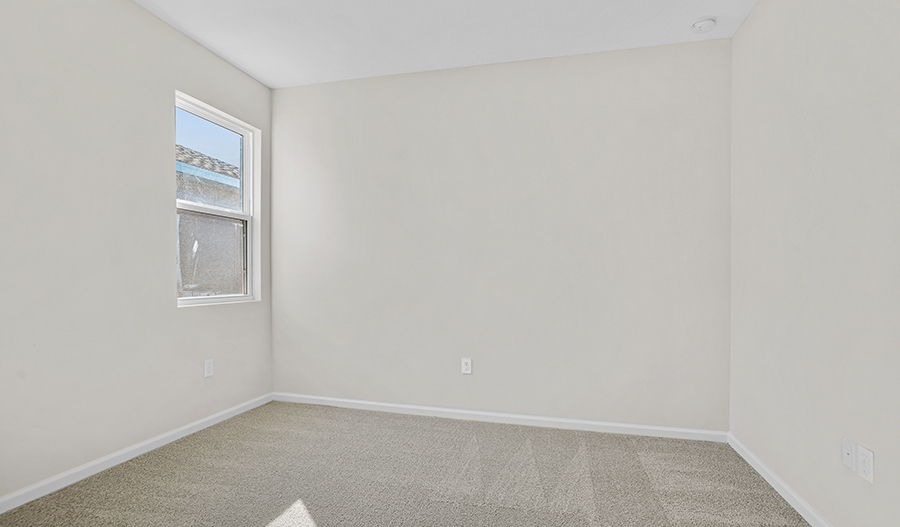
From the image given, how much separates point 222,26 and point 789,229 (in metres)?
3.24

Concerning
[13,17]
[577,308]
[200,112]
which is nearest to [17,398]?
[13,17]

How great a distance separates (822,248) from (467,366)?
208 cm

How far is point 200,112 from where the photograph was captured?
2.90m

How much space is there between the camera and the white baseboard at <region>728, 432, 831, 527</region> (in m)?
1.78

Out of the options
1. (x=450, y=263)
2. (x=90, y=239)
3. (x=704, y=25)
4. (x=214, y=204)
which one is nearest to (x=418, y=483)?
(x=450, y=263)

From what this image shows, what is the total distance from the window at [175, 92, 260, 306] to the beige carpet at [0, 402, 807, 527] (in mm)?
1003

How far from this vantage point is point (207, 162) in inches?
116

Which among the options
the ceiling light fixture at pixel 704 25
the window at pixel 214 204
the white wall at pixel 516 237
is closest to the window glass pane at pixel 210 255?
the window at pixel 214 204

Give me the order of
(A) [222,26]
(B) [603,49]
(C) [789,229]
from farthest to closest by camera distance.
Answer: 1. (B) [603,49]
2. (A) [222,26]
3. (C) [789,229]

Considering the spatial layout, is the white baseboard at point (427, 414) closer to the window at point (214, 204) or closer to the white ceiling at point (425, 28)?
the window at point (214, 204)

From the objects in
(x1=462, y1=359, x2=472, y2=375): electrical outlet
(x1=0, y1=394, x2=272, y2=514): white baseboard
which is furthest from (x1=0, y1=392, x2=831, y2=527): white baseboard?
(x1=462, y1=359, x2=472, y2=375): electrical outlet

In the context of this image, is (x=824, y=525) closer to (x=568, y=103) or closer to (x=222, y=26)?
(x=568, y=103)

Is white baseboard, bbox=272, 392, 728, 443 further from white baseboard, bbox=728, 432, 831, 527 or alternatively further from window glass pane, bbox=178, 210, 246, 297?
window glass pane, bbox=178, 210, 246, 297

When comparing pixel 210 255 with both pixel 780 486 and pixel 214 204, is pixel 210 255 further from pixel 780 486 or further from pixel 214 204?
pixel 780 486
